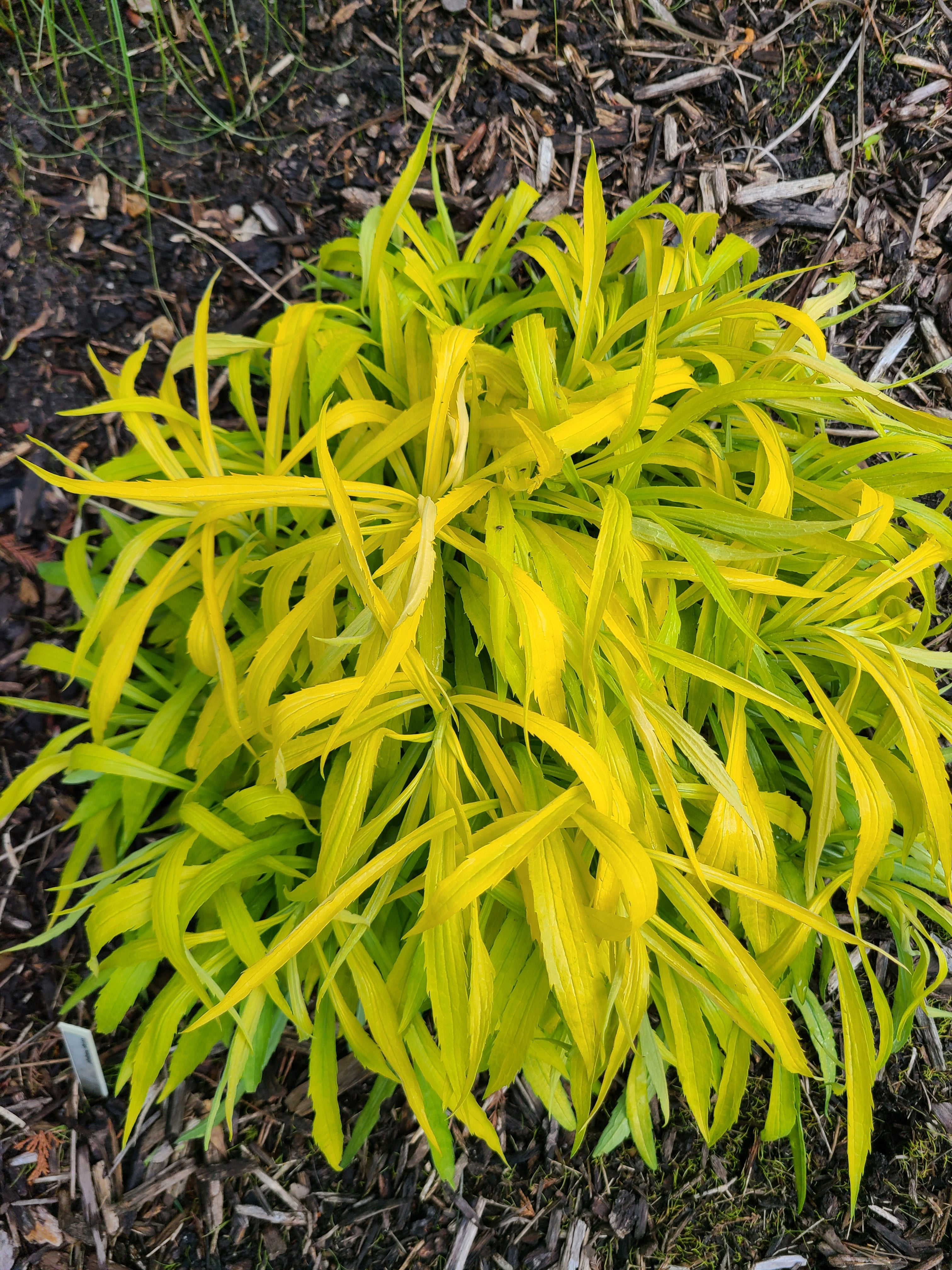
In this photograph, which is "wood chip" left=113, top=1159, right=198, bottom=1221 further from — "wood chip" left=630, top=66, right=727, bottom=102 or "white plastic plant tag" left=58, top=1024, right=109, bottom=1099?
"wood chip" left=630, top=66, right=727, bottom=102

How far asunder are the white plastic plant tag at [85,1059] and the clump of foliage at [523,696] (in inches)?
3.8

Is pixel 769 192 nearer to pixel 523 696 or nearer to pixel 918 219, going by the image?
pixel 918 219

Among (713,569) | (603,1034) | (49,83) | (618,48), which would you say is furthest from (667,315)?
(49,83)

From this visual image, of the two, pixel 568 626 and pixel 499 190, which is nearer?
pixel 568 626

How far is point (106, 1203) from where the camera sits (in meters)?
1.10

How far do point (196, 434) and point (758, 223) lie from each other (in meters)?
1.02

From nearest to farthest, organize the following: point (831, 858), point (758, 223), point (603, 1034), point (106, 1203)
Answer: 1. point (603, 1034)
2. point (831, 858)
3. point (106, 1203)
4. point (758, 223)

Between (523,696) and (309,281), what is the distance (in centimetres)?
90

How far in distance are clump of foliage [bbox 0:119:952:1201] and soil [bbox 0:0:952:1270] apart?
197 mm

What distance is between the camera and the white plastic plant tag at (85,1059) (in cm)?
100

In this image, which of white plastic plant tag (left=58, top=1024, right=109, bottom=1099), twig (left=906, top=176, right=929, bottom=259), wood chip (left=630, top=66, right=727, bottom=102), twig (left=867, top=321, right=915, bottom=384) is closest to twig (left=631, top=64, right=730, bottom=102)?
wood chip (left=630, top=66, right=727, bottom=102)

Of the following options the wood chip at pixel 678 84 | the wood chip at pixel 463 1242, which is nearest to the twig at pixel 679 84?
the wood chip at pixel 678 84

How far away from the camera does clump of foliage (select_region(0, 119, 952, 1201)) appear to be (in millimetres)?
727

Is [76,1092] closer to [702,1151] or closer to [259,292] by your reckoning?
[702,1151]
